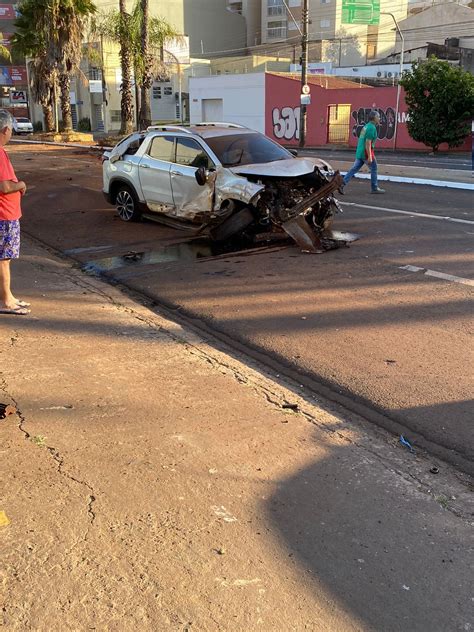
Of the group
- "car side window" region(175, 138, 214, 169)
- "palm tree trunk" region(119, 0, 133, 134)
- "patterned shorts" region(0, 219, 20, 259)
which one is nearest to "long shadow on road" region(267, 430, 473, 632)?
"patterned shorts" region(0, 219, 20, 259)

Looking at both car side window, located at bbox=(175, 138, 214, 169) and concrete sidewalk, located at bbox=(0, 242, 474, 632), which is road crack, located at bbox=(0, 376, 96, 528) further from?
car side window, located at bbox=(175, 138, 214, 169)

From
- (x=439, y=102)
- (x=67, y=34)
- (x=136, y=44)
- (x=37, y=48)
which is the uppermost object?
(x=67, y=34)

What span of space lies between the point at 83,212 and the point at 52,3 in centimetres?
2616

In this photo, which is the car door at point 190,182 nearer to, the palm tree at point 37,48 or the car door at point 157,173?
→ the car door at point 157,173

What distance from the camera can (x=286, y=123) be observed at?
145ft

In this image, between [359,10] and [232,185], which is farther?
[359,10]

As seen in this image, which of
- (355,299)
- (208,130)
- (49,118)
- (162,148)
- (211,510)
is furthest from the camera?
(49,118)

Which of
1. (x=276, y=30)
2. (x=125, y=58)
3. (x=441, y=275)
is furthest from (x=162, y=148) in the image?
(x=276, y=30)

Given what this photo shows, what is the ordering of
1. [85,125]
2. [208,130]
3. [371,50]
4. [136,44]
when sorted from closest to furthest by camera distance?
[208,130]
[136,44]
[85,125]
[371,50]

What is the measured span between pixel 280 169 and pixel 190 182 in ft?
5.03

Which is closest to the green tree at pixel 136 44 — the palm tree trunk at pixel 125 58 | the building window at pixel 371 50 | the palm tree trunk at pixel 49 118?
the palm tree trunk at pixel 125 58

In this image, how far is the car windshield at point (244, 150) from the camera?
977 centimetres

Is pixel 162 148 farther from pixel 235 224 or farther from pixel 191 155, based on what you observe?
pixel 235 224

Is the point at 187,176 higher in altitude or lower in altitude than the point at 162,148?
lower
